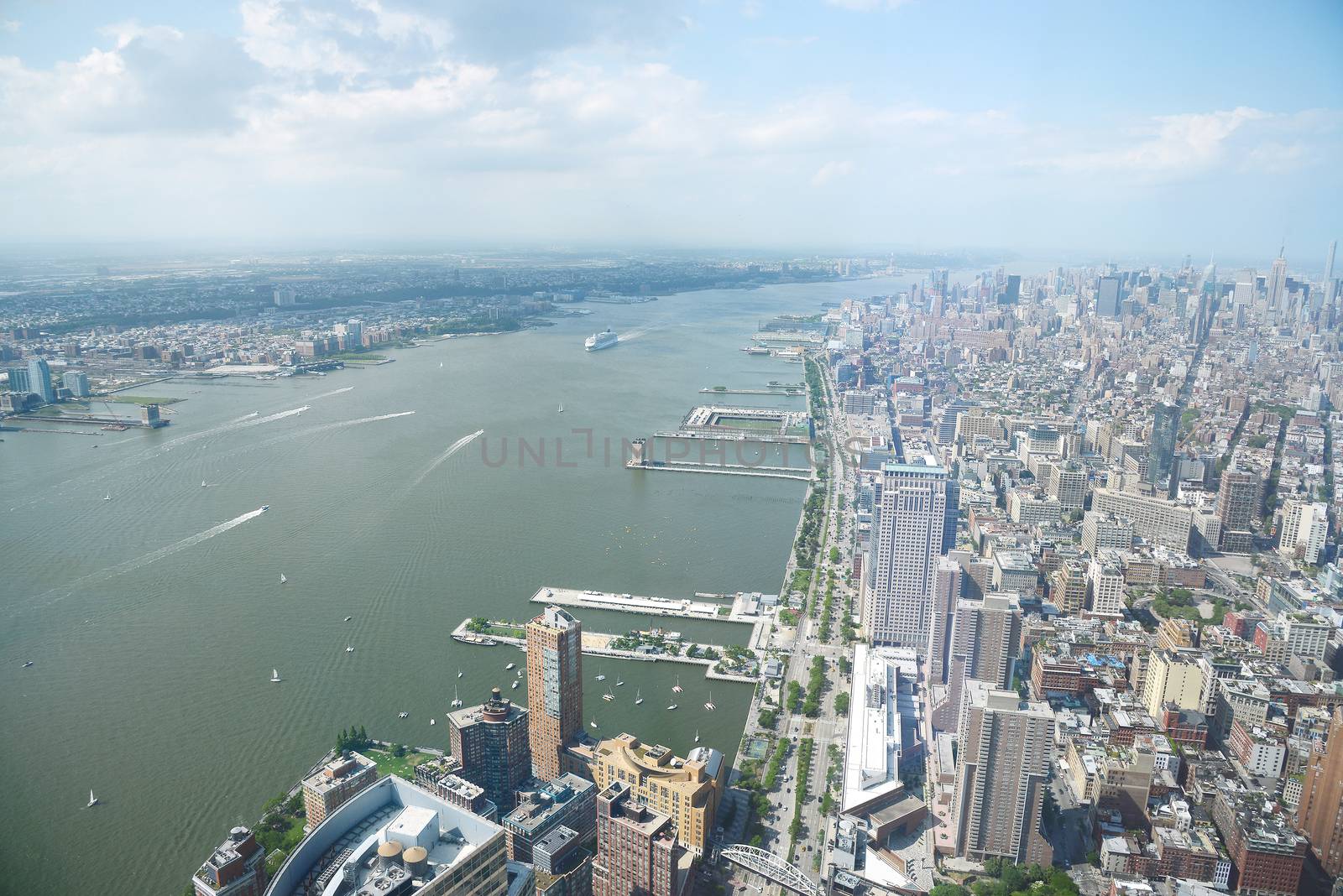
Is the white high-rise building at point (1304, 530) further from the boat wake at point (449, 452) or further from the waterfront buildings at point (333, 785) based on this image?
the boat wake at point (449, 452)

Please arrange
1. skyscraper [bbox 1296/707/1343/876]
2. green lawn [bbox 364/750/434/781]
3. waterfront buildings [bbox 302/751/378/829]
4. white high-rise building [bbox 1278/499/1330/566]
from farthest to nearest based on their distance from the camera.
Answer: white high-rise building [bbox 1278/499/1330/566] → green lawn [bbox 364/750/434/781] → skyscraper [bbox 1296/707/1343/876] → waterfront buildings [bbox 302/751/378/829]

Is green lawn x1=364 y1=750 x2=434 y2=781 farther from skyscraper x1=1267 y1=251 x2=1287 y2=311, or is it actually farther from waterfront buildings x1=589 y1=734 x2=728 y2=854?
skyscraper x1=1267 y1=251 x2=1287 y2=311

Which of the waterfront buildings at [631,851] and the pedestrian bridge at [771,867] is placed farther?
the pedestrian bridge at [771,867]

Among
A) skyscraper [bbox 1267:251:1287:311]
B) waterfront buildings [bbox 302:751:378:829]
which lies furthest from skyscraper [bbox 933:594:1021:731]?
skyscraper [bbox 1267:251:1287:311]

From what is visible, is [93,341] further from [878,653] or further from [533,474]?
[878,653]

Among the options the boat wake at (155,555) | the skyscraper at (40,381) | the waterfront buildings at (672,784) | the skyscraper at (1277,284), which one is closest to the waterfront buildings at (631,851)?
the waterfront buildings at (672,784)
